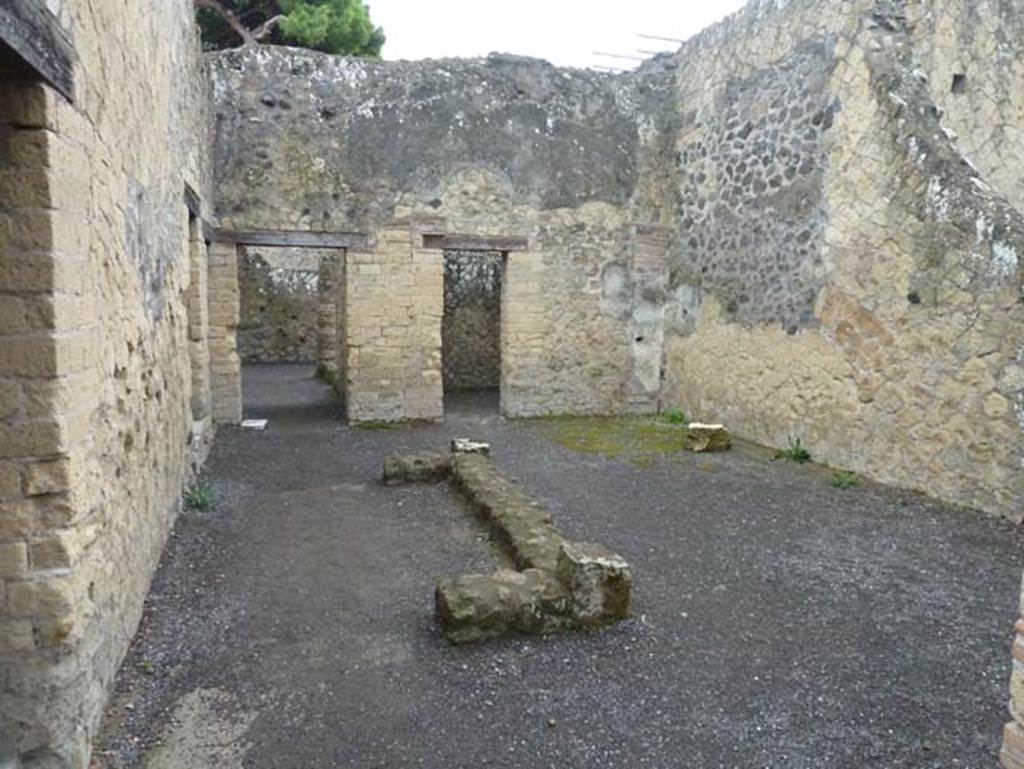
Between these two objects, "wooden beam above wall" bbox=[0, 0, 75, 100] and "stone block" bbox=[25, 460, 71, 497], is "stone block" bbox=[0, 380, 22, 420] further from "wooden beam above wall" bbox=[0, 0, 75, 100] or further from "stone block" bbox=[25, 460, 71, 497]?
"wooden beam above wall" bbox=[0, 0, 75, 100]

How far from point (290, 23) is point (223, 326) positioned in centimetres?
1030

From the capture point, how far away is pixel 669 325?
9.78 metres

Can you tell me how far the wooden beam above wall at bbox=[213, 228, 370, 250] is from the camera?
843 cm

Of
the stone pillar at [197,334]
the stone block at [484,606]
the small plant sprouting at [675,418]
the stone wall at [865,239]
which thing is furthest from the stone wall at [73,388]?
the small plant sprouting at [675,418]

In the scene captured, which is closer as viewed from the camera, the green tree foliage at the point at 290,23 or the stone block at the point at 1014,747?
the stone block at the point at 1014,747

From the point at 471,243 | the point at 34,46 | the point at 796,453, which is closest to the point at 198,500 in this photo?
the point at 34,46

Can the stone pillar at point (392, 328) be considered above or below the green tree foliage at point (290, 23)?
below

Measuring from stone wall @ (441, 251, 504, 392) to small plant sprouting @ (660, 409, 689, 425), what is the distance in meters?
4.09

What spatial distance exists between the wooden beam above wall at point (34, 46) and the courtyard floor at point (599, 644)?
2.25 meters

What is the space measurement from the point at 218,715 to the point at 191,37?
19.0 feet

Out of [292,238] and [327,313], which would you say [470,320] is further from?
[292,238]

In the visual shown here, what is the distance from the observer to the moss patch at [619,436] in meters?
7.69

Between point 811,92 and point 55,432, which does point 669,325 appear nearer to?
point 811,92

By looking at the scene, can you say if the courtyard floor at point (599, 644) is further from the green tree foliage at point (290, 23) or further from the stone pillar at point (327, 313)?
the green tree foliage at point (290, 23)
